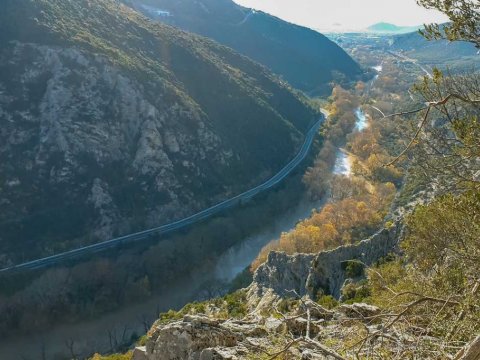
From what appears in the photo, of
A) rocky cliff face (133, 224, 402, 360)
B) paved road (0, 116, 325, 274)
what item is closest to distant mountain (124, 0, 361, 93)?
paved road (0, 116, 325, 274)

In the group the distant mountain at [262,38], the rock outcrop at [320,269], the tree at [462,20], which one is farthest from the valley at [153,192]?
the distant mountain at [262,38]

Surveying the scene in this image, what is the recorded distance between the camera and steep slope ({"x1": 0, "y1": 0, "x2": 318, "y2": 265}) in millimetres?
53062

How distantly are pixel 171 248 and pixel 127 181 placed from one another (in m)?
11.3

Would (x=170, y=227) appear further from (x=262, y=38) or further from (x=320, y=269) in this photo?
(x=262, y=38)

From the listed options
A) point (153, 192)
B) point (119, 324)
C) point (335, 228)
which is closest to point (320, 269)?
point (335, 228)

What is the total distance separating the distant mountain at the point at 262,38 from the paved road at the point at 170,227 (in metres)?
68.9

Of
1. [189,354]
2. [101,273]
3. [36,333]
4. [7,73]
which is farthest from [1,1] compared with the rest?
[189,354]

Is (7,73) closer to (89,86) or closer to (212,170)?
(89,86)

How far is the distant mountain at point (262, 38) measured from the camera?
147m

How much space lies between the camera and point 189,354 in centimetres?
1038

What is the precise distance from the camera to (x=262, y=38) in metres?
161

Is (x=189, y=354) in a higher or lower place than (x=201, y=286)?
higher

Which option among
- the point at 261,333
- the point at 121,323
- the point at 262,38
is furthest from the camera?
the point at 262,38

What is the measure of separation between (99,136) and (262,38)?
372 feet
